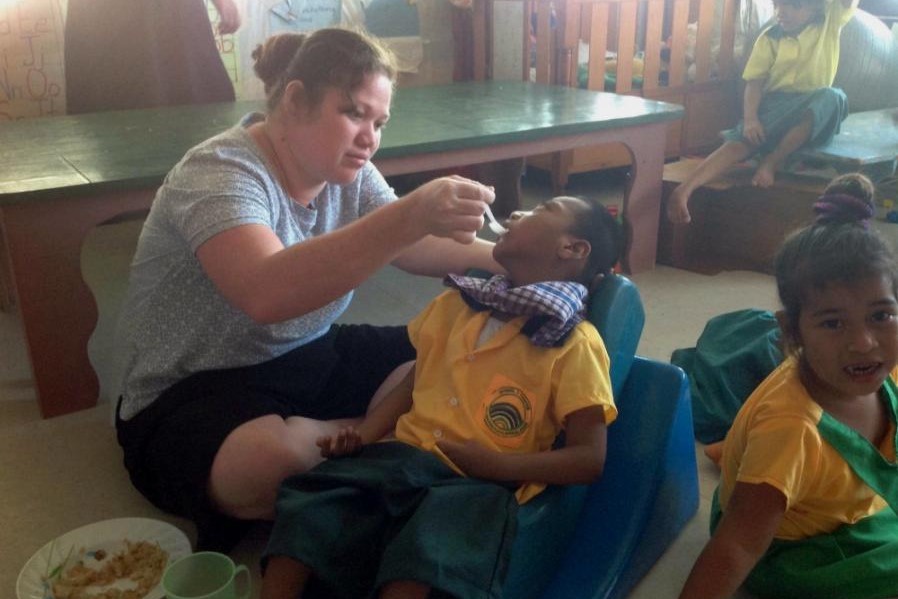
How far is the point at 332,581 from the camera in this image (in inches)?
40.8

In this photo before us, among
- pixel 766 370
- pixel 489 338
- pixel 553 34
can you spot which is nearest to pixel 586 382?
pixel 489 338

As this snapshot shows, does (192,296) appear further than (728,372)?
No

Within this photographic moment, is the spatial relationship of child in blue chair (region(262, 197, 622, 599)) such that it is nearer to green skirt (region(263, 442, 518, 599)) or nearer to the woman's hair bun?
green skirt (region(263, 442, 518, 599))

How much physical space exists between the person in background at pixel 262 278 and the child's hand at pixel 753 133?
4.85 feet

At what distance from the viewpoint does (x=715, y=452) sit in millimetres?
1521

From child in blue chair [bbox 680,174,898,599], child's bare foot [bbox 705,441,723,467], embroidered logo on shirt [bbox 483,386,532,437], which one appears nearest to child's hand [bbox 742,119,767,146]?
child's bare foot [bbox 705,441,723,467]

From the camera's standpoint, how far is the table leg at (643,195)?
2447 millimetres

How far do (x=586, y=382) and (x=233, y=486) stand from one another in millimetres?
521

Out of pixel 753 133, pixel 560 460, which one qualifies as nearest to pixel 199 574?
pixel 560 460

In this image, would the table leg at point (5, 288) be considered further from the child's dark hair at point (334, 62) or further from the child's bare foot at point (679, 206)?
the child's bare foot at point (679, 206)

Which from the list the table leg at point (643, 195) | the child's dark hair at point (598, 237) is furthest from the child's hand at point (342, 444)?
the table leg at point (643, 195)

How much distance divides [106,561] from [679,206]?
185 centimetres

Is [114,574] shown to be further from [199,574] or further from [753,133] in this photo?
[753,133]

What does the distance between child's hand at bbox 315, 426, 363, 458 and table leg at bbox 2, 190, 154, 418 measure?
78 centimetres
